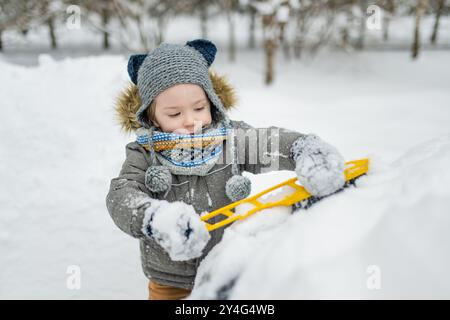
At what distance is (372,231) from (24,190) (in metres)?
3.86

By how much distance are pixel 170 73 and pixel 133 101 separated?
0.40m

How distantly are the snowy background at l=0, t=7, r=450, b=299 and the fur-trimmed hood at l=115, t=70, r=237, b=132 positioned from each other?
0.90 m

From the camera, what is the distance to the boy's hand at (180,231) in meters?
1.18

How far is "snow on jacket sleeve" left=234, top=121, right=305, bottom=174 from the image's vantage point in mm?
1670

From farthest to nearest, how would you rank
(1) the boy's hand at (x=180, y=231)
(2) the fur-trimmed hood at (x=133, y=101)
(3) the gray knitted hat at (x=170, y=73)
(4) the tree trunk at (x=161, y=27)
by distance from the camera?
(4) the tree trunk at (x=161, y=27) → (2) the fur-trimmed hood at (x=133, y=101) → (3) the gray knitted hat at (x=170, y=73) → (1) the boy's hand at (x=180, y=231)

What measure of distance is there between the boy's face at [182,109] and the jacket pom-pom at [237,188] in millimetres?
304

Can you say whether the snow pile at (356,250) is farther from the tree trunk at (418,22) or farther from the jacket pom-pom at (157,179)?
the tree trunk at (418,22)

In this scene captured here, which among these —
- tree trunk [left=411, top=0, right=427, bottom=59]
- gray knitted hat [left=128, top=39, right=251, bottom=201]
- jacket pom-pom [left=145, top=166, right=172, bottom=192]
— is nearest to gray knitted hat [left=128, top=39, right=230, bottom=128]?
gray knitted hat [left=128, top=39, right=251, bottom=201]

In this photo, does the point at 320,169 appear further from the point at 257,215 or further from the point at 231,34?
the point at 231,34

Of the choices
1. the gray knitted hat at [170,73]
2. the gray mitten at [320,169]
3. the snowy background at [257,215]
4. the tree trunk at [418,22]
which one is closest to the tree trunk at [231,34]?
the snowy background at [257,215]

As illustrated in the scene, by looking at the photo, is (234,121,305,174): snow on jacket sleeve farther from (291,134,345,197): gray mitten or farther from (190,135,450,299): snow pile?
(190,135,450,299): snow pile

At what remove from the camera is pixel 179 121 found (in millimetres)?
1695

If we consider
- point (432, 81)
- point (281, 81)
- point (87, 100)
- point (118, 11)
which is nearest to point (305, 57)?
point (281, 81)

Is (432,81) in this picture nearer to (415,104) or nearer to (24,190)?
(415,104)
